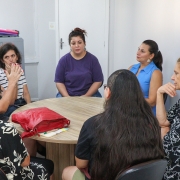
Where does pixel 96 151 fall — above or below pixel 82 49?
below

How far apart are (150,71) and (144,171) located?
1.62 metres

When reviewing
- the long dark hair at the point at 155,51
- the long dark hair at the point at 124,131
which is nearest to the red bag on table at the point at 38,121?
the long dark hair at the point at 124,131

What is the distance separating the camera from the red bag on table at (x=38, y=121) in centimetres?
177

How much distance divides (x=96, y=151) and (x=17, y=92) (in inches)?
66.3

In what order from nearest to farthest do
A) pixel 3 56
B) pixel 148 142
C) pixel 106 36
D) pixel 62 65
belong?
1. pixel 148 142
2. pixel 3 56
3. pixel 62 65
4. pixel 106 36

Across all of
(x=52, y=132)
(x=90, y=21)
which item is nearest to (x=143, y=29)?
(x=90, y=21)

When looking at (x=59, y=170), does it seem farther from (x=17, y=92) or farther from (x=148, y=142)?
(x=148, y=142)

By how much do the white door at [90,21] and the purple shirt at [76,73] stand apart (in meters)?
1.30

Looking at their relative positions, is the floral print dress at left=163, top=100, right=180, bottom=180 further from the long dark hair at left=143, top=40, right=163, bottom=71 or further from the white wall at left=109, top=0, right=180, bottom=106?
the white wall at left=109, top=0, right=180, bottom=106

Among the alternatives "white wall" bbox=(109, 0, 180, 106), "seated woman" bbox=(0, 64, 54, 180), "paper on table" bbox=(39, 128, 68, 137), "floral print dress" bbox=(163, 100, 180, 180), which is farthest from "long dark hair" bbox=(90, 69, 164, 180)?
"white wall" bbox=(109, 0, 180, 106)

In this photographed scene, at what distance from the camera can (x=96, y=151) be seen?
1348mm

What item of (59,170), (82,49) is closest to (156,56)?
(82,49)

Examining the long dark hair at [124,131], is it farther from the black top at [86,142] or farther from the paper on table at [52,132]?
the paper on table at [52,132]

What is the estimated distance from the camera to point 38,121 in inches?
69.6
